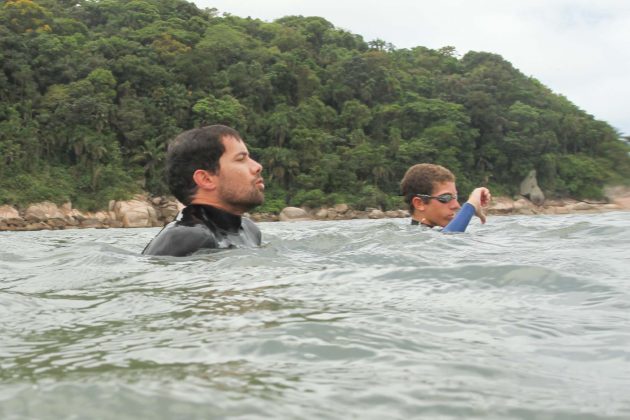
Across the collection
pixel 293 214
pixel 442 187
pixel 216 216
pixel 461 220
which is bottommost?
pixel 293 214

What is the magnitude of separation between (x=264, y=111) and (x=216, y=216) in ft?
157

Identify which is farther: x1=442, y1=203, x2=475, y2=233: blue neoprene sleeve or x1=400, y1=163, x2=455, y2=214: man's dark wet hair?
x1=400, y1=163, x2=455, y2=214: man's dark wet hair

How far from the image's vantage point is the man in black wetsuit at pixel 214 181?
4281mm

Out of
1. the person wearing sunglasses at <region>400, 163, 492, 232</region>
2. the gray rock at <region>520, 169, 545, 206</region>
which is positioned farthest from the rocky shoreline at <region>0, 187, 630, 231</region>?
the person wearing sunglasses at <region>400, 163, 492, 232</region>

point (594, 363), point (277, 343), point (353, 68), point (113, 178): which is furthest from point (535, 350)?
point (353, 68)

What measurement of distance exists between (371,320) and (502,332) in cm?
42

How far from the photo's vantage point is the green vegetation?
4141cm

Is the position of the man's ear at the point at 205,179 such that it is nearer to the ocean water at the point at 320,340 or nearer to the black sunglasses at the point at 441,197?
the ocean water at the point at 320,340

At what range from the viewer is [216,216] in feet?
14.3

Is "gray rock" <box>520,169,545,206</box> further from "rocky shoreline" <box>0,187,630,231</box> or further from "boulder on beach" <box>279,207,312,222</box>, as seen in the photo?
"boulder on beach" <box>279,207,312,222</box>

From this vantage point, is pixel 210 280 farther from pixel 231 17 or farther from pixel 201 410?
pixel 231 17

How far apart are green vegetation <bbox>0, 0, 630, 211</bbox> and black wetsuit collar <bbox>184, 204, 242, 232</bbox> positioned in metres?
35.4

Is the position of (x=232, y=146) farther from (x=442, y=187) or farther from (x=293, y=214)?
(x=293, y=214)

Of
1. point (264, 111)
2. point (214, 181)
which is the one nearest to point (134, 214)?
point (264, 111)
